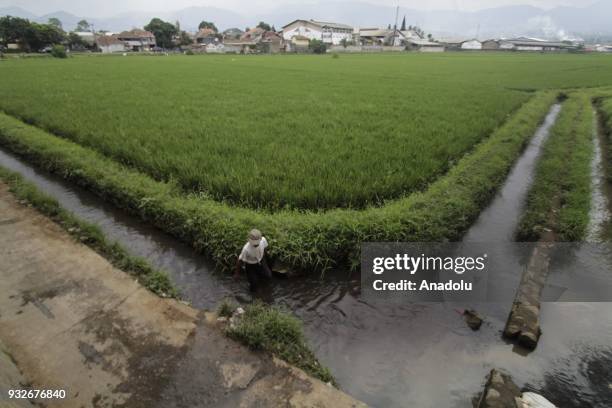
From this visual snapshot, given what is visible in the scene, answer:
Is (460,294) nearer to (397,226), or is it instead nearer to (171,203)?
(397,226)

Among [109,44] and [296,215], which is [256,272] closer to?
[296,215]

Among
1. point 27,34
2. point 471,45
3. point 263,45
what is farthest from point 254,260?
point 471,45

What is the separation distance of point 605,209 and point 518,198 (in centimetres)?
143

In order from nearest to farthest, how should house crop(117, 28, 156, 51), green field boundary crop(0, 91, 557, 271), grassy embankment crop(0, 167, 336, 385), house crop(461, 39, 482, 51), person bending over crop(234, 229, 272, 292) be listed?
1. grassy embankment crop(0, 167, 336, 385)
2. person bending over crop(234, 229, 272, 292)
3. green field boundary crop(0, 91, 557, 271)
4. house crop(117, 28, 156, 51)
5. house crop(461, 39, 482, 51)

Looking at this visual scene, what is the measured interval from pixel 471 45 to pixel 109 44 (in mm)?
78592

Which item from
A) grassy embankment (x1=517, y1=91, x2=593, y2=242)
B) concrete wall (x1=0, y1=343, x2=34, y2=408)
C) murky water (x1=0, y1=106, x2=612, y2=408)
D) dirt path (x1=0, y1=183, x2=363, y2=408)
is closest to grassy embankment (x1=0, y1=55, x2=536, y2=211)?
murky water (x1=0, y1=106, x2=612, y2=408)

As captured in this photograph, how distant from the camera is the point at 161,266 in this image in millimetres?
4590

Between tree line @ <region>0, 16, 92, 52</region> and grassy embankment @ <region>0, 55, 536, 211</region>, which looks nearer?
grassy embankment @ <region>0, 55, 536, 211</region>

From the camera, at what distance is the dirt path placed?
110 inches

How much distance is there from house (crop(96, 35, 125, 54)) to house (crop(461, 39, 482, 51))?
74.6m

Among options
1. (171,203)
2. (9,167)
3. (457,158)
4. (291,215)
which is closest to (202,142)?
(171,203)

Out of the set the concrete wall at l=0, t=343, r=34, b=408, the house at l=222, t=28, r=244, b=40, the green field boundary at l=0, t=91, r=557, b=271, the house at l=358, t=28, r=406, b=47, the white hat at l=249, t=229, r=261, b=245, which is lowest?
the concrete wall at l=0, t=343, r=34, b=408

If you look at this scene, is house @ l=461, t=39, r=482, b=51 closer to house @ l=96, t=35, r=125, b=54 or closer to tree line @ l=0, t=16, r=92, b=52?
house @ l=96, t=35, r=125, b=54

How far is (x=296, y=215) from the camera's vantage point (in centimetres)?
488
